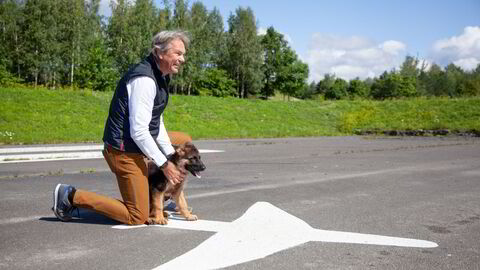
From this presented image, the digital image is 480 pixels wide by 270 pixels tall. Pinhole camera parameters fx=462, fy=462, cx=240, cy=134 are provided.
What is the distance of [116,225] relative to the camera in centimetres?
506

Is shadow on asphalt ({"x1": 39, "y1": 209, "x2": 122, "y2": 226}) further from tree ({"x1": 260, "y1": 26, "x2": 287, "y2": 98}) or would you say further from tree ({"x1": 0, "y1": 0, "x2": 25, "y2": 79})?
tree ({"x1": 260, "y1": 26, "x2": 287, "y2": 98})

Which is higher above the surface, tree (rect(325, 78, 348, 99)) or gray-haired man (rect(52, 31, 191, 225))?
tree (rect(325, 78, 348, 99))

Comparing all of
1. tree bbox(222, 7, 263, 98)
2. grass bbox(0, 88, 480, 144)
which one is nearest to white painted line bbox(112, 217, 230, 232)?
grass bbox(0, 88, 480, 144)

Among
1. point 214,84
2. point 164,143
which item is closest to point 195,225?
point 164,143

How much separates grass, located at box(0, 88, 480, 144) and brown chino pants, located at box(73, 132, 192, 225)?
1526 cm

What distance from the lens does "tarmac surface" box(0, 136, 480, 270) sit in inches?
154

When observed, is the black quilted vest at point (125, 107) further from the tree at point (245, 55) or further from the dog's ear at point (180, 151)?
the tree at point (245, 55)

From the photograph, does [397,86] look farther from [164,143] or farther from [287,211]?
[164,143]

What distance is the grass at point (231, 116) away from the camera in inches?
904

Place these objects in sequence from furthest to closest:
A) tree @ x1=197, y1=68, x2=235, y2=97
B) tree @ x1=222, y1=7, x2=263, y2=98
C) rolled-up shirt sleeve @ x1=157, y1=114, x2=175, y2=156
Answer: tree @ x1=222, y1=7, x2=263, y2=98 < tree @ x1=197, y1=68, x2=235, y2=97 < rolled-up shirt sleeve @ x1=157, y1=114, x2=175, y2=156

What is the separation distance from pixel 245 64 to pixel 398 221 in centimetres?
6524

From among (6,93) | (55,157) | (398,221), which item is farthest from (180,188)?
(6,93)

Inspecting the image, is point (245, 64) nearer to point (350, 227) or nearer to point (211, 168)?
point (211, 168)

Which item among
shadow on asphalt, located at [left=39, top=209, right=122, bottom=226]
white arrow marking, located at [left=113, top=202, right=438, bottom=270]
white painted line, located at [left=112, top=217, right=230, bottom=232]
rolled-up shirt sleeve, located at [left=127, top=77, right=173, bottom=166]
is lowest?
shadow on asphalt, located at [left=39, top=209, right=122, bottom=226]
